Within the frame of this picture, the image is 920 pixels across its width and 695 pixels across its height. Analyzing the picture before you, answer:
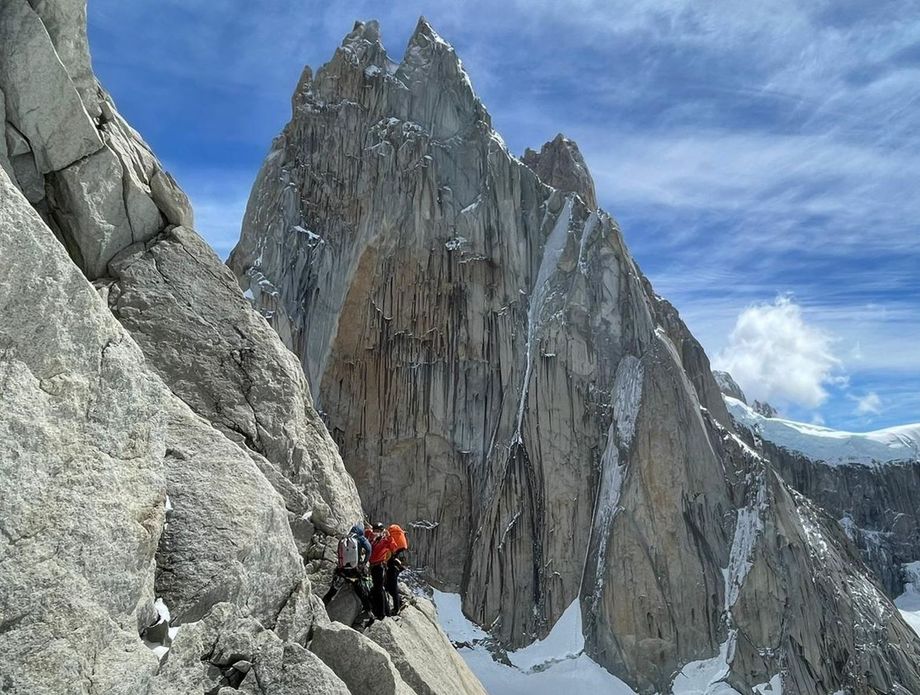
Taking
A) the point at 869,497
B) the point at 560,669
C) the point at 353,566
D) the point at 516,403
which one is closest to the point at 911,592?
the point at 869,497

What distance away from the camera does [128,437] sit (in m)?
7.71

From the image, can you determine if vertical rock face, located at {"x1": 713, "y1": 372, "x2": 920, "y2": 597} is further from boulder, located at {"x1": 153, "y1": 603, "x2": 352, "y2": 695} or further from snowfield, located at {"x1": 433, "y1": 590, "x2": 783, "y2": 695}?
boulder, located at {"x1": 153, "y1": 603, "x2": 352, "y2": 695}

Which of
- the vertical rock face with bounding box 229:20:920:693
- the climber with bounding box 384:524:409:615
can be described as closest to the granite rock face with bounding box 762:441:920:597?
the vertical rock face with bounding box 229:20:920:693

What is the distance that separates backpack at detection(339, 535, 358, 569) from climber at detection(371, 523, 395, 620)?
0.52 m

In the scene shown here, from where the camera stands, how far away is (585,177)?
7481 centimetres

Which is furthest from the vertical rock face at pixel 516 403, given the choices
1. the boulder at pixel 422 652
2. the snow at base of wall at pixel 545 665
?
the boulder at pixel 422 652

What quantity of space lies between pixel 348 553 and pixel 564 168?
67.1 m

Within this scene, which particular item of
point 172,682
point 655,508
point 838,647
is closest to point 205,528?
point 172,682

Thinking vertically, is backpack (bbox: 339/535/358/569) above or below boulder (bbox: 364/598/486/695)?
above

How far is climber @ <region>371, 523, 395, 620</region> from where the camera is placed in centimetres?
1199

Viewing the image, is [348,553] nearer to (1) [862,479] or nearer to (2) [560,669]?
(2) [560,669]

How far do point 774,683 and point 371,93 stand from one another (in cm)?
4753

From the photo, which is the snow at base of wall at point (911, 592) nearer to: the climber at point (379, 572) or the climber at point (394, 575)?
the climber at point (394, 575)

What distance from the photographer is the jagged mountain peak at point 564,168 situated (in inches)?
2886
